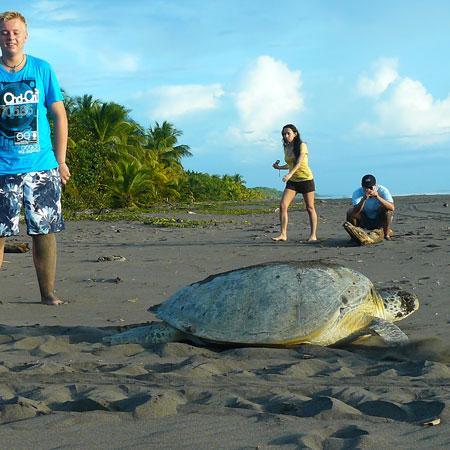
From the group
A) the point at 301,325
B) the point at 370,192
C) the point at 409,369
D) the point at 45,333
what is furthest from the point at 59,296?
the point at 370,192

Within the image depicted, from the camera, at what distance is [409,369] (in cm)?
361

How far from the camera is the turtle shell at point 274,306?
4125 mm

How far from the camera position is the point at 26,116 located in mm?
5410

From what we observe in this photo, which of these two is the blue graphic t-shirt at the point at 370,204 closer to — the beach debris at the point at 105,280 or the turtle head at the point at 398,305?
the beach debris at the point at 105,280

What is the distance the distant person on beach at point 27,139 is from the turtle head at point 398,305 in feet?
8.51

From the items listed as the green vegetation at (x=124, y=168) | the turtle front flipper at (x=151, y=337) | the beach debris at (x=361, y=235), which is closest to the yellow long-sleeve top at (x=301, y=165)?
the beach debris at (x=361, y=235)

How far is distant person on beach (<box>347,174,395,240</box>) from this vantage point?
31.1 feet

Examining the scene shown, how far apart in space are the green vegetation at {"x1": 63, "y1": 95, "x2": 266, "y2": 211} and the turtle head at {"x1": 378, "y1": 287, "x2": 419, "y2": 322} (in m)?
15.5

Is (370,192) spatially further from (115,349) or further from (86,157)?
(86,157)

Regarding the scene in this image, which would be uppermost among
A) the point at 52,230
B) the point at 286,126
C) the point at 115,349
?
the point at 286,126

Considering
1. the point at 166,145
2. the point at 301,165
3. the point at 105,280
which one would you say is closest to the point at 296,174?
the point at 301,165

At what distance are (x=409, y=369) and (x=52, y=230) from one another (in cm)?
311

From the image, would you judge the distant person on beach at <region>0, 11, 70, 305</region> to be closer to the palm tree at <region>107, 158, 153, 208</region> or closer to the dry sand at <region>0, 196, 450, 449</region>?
the dry sand at <region>0, 196, 450, 449</region>

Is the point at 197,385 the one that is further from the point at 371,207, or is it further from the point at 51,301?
the point at 371,207
